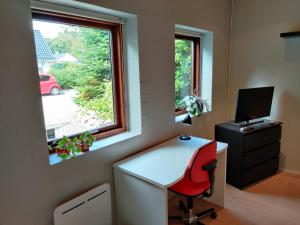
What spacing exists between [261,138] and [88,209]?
2.21 meters

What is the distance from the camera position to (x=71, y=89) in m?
1.82

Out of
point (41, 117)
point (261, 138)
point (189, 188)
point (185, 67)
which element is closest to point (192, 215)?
point (189, 188)

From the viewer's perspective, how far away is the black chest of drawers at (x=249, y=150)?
8.67 feet

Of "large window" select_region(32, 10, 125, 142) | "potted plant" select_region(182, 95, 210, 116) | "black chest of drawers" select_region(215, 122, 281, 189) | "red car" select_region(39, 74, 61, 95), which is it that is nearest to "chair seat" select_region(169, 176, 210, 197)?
"large window" select_region(32, 10, 125, 142)

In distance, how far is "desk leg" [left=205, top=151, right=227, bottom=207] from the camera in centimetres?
227

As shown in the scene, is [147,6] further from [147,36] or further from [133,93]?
[133,93]

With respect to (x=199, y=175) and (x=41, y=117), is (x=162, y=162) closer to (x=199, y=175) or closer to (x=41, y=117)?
(x=199, y=175)

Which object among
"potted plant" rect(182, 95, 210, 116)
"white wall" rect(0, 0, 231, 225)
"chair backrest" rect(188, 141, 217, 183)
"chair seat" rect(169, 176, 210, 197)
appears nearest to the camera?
"white wall" rect(0, 0, 231, 225)

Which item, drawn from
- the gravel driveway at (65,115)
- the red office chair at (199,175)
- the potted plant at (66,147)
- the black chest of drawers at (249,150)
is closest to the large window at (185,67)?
the black chest of drawers at (249,150)

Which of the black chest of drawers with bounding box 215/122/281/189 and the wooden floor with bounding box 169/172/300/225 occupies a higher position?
the black chest of drawers with bounding box 215/122/281/189

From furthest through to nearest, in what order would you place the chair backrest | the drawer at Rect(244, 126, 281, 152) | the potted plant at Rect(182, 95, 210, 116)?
1. the potted plant at Rect(182, 95, 210, 116)
2. the drawer at Rect(244, 126, 281, 152)
3. the chair backrest

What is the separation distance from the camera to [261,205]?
2406 millimetres

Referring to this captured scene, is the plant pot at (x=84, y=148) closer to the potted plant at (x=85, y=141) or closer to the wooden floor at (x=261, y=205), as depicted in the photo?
the potted plant at (x=85, y=141)

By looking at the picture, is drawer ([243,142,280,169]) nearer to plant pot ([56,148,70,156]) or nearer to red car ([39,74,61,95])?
plant pot ([56,148,70,156])
